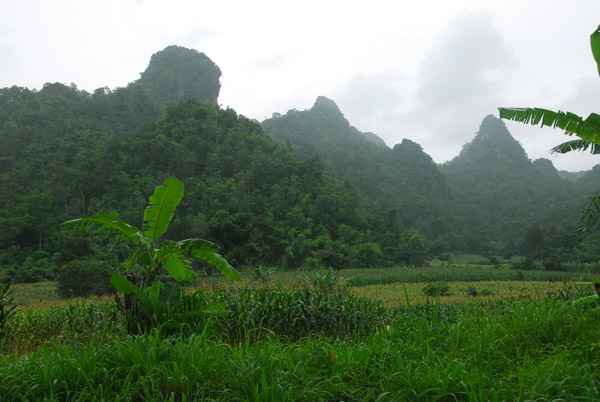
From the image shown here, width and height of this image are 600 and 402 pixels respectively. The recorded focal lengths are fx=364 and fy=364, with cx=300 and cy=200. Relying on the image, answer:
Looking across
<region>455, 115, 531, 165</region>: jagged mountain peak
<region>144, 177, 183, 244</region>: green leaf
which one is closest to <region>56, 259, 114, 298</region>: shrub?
<region>144, 177, 183, 244</region>: green leaf

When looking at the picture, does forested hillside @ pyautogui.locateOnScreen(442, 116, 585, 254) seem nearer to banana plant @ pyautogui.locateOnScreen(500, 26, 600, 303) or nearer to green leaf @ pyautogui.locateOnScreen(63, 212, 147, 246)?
banana plant @ pyautogui.locateOnScreen(500, 26, 600, 303)

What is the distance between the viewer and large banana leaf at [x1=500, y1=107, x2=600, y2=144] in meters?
4.70

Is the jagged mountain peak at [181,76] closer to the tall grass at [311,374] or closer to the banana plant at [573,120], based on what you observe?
the banana plant at [573,120]

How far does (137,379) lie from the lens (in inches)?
100

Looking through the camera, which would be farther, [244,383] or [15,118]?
[15,118]

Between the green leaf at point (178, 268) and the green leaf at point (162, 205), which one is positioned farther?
the green leaf at point (178, 268)

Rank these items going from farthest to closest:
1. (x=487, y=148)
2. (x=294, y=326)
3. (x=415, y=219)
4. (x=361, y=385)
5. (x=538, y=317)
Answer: (x=487, y=148) → (x=415, y=219) → (x=294, y=326) → (x=538, y=317) → (x=361, y=385)

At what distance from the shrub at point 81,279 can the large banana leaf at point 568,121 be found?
59.5 feet

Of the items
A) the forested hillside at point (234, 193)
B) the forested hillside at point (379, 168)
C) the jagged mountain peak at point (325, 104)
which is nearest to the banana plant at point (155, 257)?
the forested hillside at point (234, 193)

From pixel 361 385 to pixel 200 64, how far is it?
7802 centimetres

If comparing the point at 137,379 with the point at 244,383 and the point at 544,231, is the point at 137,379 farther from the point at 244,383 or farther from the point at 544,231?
the point at 544,231

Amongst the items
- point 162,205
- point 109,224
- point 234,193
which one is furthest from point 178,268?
point 234,193

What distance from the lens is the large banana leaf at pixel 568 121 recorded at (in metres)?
4.70

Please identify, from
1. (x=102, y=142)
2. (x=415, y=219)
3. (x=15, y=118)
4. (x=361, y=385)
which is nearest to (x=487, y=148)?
(x=415, y=219)
